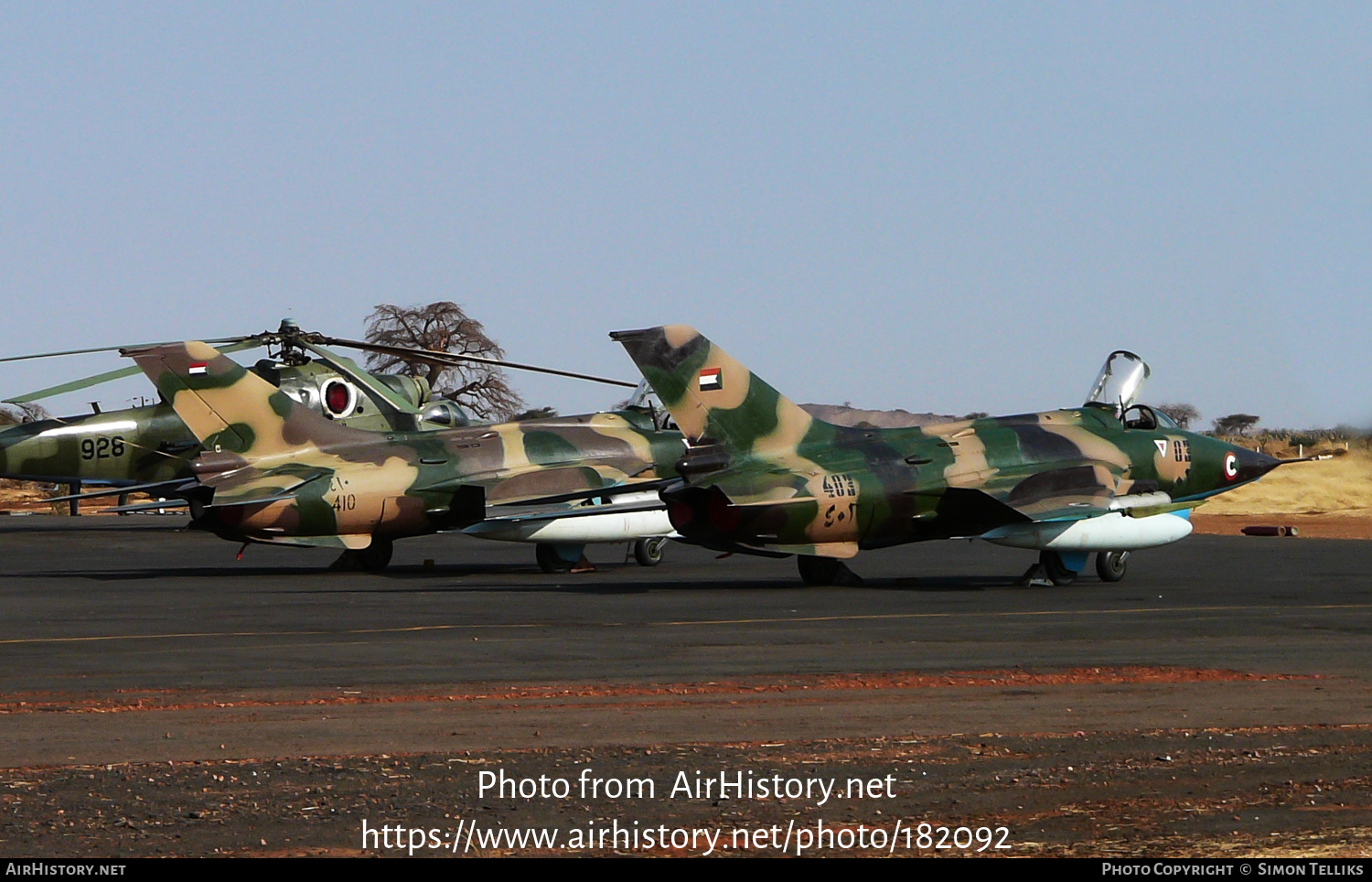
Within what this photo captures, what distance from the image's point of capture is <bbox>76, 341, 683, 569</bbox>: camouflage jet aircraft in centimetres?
2783

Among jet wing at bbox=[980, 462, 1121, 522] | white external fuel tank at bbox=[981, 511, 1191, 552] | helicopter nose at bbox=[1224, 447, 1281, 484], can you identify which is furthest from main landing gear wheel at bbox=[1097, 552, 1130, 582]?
helicopter nose at bbox=[1224, 447, 1281, 484]

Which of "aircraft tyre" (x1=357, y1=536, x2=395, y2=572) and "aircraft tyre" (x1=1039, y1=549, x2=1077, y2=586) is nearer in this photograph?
"aircraft tyre" (x1=1039, y1=549, x2=1077, y2=586)

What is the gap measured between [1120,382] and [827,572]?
678 centimetres

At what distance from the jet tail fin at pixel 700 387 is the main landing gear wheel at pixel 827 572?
2400 mm

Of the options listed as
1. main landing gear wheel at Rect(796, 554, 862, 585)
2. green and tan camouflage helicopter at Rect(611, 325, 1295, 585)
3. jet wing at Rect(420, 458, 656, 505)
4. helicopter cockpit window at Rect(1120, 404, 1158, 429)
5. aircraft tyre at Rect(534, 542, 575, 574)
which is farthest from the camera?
aircraft tyre at Rect(534, 542, 575, 574)

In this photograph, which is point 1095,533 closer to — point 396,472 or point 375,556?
point 396,472

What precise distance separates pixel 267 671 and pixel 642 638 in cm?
452

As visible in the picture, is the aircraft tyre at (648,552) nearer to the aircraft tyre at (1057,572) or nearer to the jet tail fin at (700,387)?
the jet tail fin at (700,387)

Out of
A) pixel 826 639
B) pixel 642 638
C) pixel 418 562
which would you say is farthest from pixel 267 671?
pixel 418 562

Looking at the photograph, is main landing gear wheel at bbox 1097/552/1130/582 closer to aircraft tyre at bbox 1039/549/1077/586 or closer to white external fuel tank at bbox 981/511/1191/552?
white external fuel tank at bbox 981/511/1191/552

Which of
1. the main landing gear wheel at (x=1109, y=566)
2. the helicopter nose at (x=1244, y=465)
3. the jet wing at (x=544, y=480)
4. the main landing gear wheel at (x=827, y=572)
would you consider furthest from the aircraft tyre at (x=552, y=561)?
the helicopter nose at (x=1244, y=465)

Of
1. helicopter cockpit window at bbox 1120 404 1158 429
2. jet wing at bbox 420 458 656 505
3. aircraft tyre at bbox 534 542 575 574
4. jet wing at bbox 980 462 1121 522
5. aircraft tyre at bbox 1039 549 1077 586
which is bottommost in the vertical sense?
aircraft tyre at bbox 1039 549 1077 586

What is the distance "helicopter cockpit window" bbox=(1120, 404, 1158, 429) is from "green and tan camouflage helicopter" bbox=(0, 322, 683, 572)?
Answer: 329 inches

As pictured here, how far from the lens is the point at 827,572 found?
88.5ft
